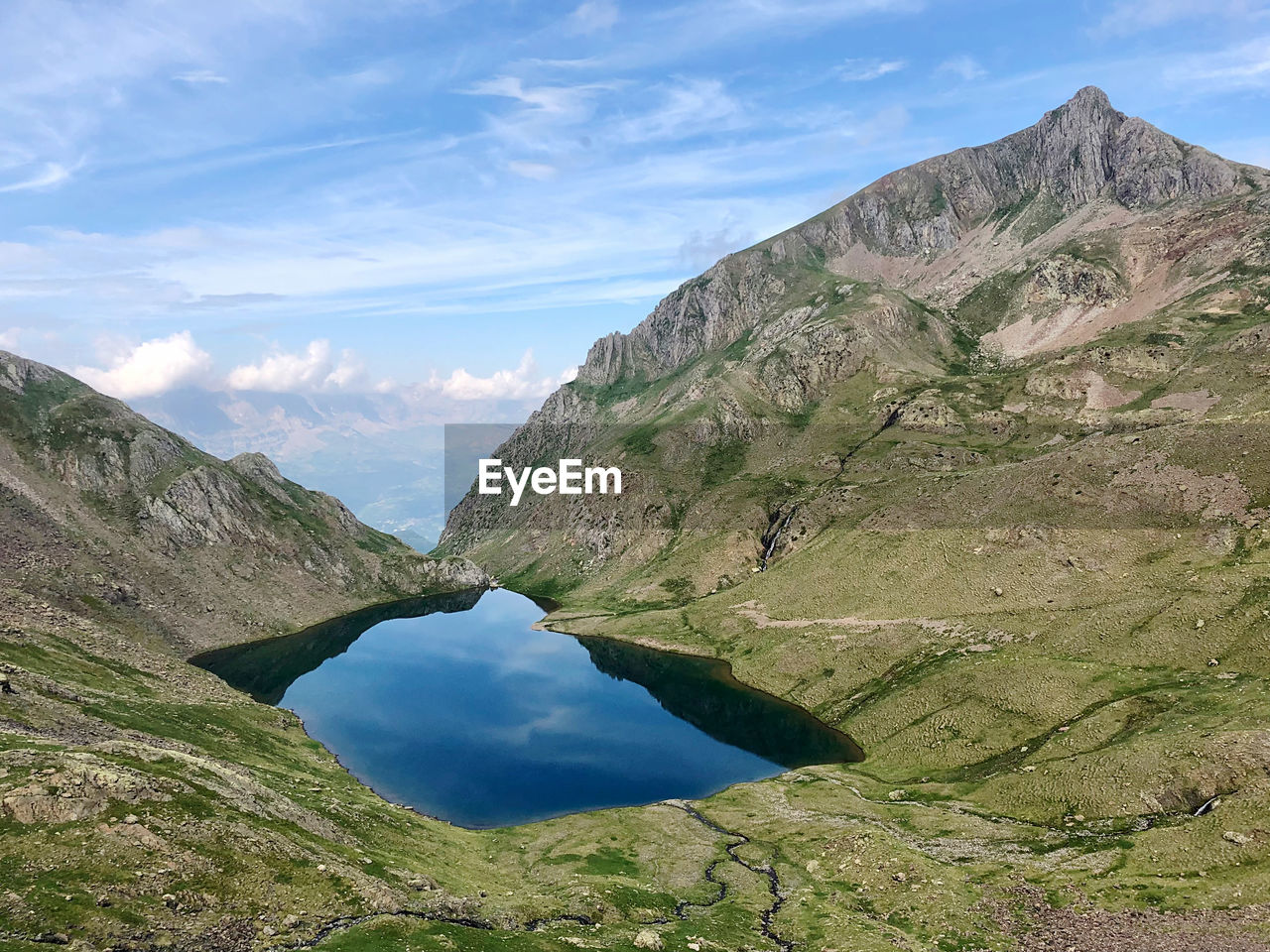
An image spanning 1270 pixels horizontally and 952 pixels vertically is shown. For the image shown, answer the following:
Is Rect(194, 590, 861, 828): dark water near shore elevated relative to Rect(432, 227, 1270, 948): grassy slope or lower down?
lower down

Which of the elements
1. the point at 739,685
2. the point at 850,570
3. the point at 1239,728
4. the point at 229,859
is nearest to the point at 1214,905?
the point at 1239,728

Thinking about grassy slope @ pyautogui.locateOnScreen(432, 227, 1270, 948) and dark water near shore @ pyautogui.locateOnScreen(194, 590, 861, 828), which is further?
dark water near shore @ pyautogui.locateOnScreen(194, 590, 861, 828)

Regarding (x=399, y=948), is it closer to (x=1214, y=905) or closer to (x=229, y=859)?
(x=229, y=859)

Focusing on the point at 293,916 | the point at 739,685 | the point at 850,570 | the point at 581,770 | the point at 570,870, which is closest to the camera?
the point at 293,916

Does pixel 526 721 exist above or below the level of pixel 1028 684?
below

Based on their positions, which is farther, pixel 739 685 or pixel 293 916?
pixel 739 685

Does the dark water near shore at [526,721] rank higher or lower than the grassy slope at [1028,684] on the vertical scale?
lower

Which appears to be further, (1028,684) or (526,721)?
(526,721)

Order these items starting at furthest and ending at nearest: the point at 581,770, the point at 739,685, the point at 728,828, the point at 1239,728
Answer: the point at 739,685
the point at 581,770
the point at 728,828
the point at 1239,728
